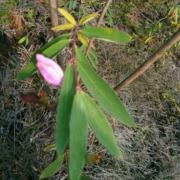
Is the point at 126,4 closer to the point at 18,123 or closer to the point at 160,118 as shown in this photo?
the point at 160,118

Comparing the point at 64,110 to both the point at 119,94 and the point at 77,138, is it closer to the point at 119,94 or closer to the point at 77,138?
the point at 77,138

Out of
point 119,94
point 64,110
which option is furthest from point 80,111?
point 119,94

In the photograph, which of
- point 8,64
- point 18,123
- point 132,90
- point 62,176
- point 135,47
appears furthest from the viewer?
point 135,47

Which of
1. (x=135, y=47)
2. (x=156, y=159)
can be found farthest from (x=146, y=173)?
(x=135, y=47)

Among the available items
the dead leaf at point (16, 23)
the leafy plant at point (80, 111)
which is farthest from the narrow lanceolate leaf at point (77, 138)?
the dead leaf at point (16, 23)

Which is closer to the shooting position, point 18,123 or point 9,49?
point 18,123

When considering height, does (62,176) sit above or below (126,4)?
below
